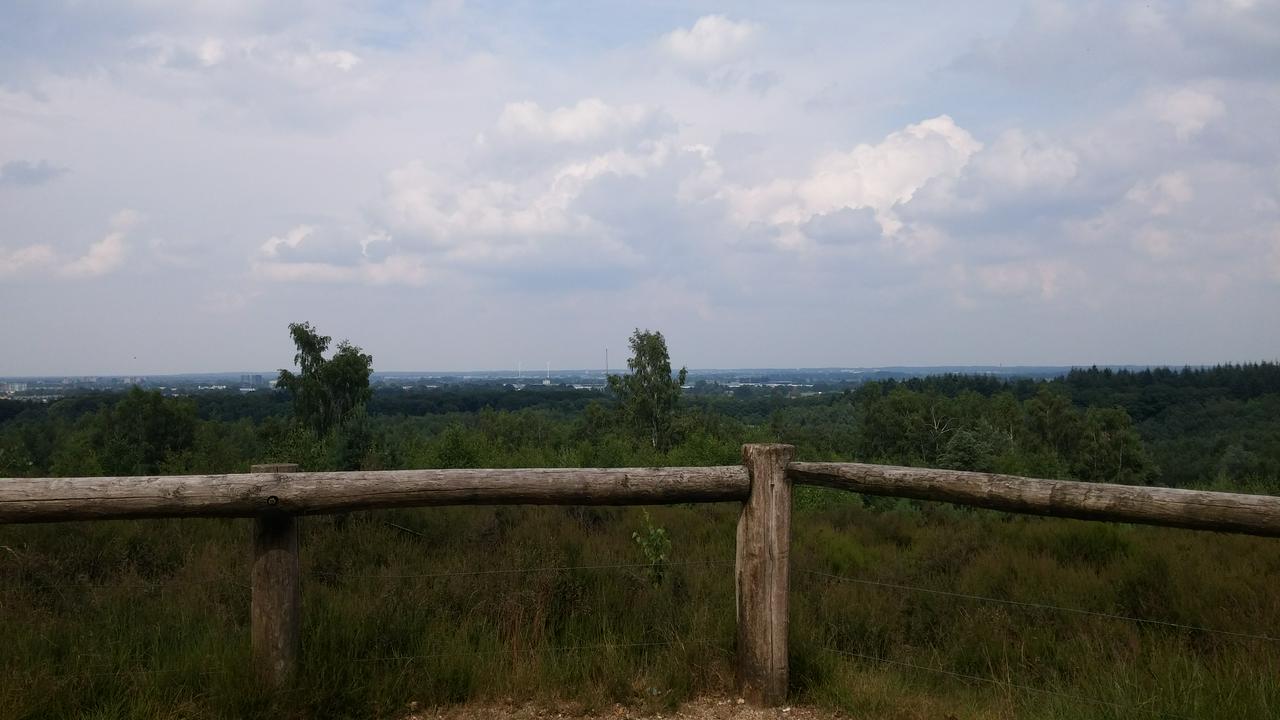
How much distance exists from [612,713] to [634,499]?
1065mm

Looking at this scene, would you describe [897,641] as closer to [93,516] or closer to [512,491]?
[512,491]

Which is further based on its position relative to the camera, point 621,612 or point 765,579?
point 621,612

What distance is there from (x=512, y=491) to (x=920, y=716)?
2.19 metres

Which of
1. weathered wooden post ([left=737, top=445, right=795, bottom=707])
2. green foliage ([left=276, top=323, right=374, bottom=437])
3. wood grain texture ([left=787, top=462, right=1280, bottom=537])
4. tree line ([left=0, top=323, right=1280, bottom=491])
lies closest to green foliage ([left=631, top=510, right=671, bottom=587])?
weathered wooden post ([left=737, top=445, right=795, bottom=707])

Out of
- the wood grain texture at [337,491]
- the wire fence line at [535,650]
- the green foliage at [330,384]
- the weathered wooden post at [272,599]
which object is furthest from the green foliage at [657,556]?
the green foliage at [330,384]

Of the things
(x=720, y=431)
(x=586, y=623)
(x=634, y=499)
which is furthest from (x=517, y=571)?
(x=720, y=431)

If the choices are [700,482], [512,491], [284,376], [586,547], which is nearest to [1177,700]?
[700,482]

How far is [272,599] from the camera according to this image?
3775 millimetres

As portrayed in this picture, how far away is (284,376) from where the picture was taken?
1059 inches

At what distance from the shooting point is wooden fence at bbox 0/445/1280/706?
135 inches

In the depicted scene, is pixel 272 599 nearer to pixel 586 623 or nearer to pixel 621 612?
pixel 586 623

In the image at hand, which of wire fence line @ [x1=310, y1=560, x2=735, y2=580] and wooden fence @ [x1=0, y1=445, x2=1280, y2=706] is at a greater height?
wooden fence @ [x1=0, y1=445, x2=1280, y2=706]

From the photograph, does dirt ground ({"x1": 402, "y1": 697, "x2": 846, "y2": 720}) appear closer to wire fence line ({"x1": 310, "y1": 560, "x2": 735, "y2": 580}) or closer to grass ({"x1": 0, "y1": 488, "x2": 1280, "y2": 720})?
grass ({"x1": 0, "y1": 488, "x2": 1280, "y2": 720})

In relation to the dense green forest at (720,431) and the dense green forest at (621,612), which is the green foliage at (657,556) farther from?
the dense green forest at (720,431)
